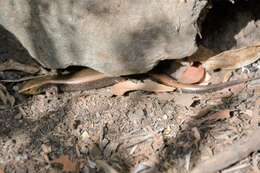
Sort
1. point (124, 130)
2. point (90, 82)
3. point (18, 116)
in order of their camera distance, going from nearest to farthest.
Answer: point (124, 130) → point (18, 116) → point (90, 82)

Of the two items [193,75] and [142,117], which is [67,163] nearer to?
[142,117]

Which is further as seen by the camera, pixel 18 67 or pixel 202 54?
pixel 18 67

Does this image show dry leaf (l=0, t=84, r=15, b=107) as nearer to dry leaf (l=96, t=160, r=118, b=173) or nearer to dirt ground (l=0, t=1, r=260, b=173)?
dirt ground (l=0, t=1, r=260, b=173)

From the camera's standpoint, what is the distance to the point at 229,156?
12.0ft

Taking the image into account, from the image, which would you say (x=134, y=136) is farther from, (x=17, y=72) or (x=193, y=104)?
(x=17, y=72)

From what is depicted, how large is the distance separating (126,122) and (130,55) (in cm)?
47

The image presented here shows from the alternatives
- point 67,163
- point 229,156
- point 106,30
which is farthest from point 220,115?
point 67,163

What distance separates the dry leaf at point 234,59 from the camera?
4281 millimetres

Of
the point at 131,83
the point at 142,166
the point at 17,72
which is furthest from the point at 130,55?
the point at 17,72

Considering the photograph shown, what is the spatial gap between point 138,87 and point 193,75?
1.38 feet

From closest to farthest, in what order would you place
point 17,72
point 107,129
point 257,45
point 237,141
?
point 237,141
point 107,129
point 257,45
point 17,72

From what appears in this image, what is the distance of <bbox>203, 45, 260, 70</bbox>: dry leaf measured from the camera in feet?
14.0

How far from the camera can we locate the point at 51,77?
4.52 m

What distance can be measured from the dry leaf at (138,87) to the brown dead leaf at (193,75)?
5.5 inches
